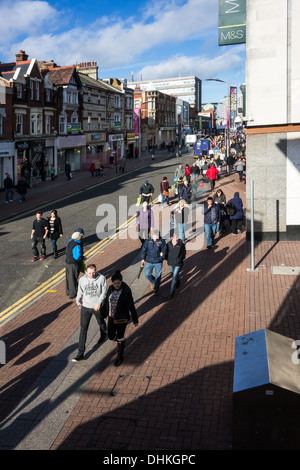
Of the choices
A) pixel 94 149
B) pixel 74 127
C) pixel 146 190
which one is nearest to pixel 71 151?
pixel 74 127

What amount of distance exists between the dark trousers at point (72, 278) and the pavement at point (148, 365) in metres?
0.26

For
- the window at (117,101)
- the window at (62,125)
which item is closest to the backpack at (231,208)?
the window at (62,125)

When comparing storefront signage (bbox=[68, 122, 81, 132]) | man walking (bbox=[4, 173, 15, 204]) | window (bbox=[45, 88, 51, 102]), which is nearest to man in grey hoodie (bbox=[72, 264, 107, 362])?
man walking (bbox=[4, 173, 15, 204])

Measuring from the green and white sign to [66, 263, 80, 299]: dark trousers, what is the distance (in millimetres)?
11481

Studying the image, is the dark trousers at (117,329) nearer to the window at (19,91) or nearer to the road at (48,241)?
the road at (48,241)

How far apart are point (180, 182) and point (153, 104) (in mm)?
63684

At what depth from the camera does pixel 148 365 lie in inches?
302

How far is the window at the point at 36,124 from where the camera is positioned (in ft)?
120

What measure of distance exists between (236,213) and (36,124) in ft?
84.7

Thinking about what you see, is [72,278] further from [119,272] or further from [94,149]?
[94,149]
